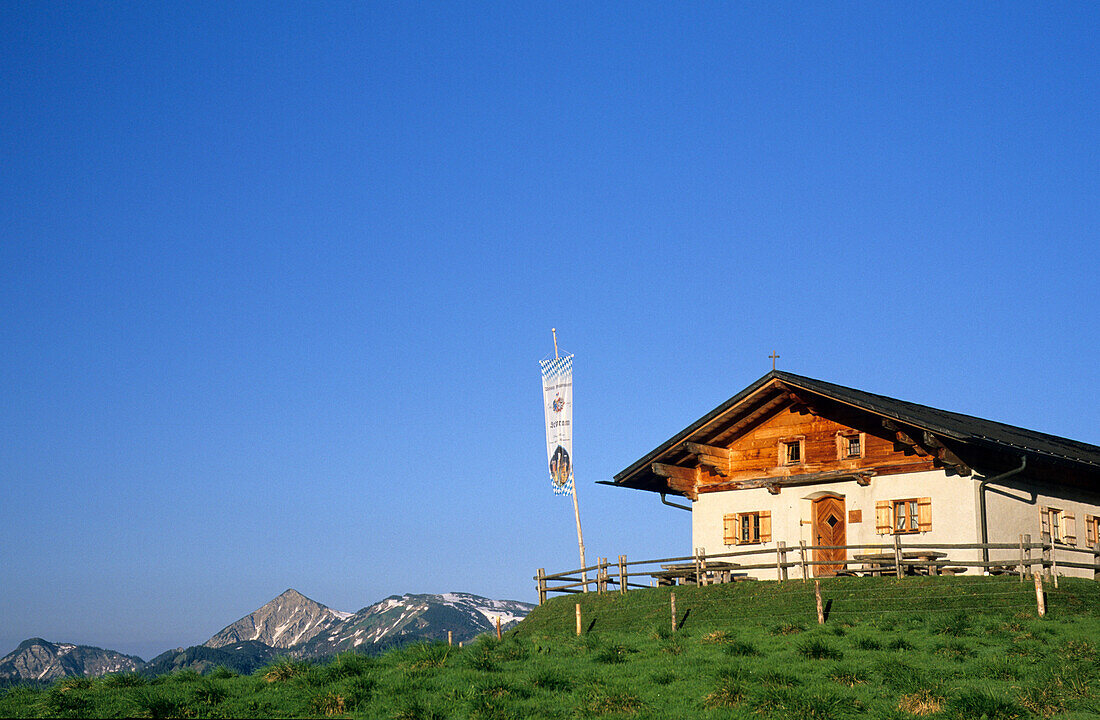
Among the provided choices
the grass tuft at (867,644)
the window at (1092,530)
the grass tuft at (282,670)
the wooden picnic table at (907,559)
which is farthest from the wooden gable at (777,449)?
the grass tuft at (282,670)

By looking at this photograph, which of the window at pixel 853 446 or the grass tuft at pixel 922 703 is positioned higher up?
the window at pixel 853 446

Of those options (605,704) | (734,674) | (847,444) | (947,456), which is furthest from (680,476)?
(605,704)

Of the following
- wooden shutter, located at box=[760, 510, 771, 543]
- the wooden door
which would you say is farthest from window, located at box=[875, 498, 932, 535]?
wooden shutter, located at box=[760, 510, 771, 543]

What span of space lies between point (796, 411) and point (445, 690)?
17696mm

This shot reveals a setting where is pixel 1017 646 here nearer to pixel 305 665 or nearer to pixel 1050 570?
pixel 1050 570

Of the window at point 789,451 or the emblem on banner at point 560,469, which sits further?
the emblem on banner at point 560,469

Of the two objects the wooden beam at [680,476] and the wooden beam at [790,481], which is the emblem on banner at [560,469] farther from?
the wooden beam at [790,481]

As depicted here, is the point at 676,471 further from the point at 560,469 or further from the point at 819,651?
the point at 819,651

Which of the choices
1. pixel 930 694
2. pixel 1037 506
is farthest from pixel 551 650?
pixel 1037 506

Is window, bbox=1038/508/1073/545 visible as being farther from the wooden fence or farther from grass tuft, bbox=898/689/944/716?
grass tuft, bbox=898/689/944/716

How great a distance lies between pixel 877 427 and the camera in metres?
31.0

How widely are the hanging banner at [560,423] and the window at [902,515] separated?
8.99 m

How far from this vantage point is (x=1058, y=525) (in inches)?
1219

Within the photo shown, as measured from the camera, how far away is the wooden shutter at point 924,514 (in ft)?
96.4
